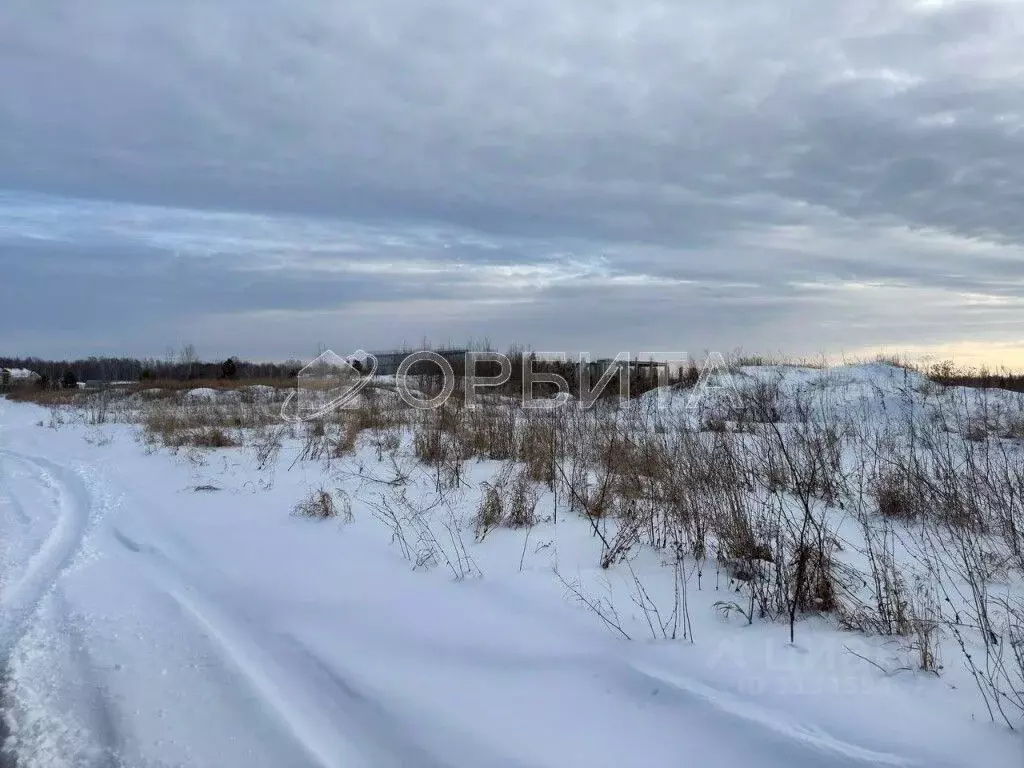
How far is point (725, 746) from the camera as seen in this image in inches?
102

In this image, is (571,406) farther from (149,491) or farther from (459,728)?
(459,728)

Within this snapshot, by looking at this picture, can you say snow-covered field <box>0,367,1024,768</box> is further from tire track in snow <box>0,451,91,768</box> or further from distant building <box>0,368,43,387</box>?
distant building <box>0,368,43,387</box>

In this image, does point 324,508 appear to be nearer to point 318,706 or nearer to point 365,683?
point 365,683

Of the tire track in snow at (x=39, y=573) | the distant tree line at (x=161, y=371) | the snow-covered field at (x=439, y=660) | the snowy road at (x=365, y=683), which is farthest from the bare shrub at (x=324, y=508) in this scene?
the distant tree line at (x=161, y=371)

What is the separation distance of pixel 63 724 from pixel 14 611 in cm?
167

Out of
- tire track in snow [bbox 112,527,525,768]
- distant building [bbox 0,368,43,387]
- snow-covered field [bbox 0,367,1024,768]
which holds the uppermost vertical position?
snow-covered field [bbox 0,367,1024,768]

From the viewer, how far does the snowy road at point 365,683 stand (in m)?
2.61

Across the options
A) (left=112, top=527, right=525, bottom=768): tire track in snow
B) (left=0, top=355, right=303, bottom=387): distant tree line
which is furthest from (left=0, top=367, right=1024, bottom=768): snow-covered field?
(left=0, top=355, right=303, bottom=387): distant tree line

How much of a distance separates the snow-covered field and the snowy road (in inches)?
0.5

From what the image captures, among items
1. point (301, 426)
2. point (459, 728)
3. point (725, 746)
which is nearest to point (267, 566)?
point (459, 728)

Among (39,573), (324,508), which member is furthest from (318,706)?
(324,508)

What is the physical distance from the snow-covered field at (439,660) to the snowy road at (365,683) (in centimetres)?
1

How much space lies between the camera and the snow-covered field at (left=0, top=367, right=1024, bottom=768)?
2.63 metres

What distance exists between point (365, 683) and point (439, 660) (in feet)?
1.31
